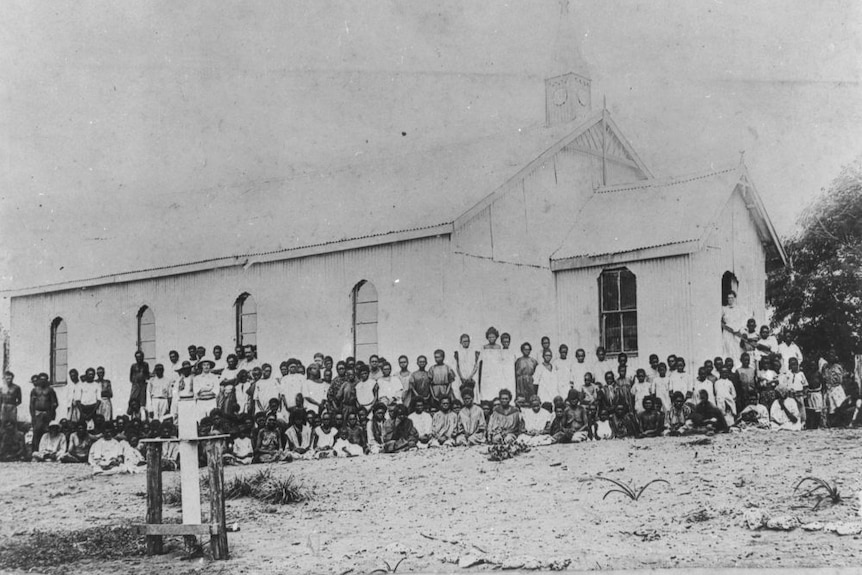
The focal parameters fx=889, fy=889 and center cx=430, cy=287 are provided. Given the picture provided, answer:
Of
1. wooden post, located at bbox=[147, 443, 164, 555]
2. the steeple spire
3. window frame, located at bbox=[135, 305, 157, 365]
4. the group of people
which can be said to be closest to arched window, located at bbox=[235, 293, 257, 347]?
the group of people

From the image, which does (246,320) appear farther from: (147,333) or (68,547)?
(68,547)

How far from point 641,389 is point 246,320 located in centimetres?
549

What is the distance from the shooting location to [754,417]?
10422 mm

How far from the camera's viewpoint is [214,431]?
11336 millimetres

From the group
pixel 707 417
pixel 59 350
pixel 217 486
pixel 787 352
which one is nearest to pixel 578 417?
pixel 707 417

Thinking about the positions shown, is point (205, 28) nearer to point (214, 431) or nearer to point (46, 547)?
point (214, 431)

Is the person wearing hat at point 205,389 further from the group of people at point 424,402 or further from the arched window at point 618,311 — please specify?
the arched window at point 618,311

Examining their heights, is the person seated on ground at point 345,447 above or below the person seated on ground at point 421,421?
below

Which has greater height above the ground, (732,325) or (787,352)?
(732,325)

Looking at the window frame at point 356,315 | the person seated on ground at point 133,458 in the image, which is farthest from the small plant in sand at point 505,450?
the person seated on ground at point 133,458

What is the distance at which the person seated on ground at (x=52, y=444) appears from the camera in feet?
38.4

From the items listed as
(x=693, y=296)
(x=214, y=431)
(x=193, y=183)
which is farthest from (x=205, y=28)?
(x=693, y=296)

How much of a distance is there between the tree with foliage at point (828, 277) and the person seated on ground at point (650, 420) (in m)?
1.89

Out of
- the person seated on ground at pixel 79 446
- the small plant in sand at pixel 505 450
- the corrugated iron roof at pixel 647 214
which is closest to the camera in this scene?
the small plant in sand at pixel 505 450
